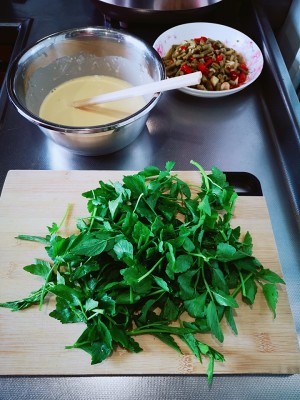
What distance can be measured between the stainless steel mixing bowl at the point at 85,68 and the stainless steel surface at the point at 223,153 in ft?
0.34

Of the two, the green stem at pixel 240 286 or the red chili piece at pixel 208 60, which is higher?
the red chili piece at pixel 208 60

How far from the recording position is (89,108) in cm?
111

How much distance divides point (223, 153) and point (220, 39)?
50cm

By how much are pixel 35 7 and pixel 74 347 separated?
143 centimetres

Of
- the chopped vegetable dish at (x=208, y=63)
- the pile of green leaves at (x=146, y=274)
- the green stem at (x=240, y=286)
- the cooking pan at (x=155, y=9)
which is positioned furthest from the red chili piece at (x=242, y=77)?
the green stem at (x=240, y=286)

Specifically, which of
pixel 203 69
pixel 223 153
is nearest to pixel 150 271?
pixel 223 153

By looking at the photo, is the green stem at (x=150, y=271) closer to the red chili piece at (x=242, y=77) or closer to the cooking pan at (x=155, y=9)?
the red chili piece at (x=242, y=77)

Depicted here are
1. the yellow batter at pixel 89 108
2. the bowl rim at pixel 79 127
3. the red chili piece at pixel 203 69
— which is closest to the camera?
the bowl rim at pixel 79 127

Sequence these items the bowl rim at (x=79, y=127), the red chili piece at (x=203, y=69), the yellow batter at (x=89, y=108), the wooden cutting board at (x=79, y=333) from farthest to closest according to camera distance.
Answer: the red chili piece at (x=203, y=69)
the yellow batter at (x=89, y=108)
the bowl rim at (x=79, y=127)
the wooden cutting board at (x=79, y=333)

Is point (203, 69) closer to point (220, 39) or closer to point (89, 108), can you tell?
point (220, 39)

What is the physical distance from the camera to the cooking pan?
117cm

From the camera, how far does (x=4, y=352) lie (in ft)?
2.42

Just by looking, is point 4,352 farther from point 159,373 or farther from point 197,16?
point 197,16

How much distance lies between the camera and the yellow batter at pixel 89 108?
109cm
